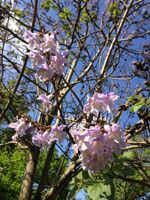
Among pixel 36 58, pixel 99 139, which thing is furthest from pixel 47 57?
pixel 99 139

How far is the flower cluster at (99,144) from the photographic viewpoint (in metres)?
1.79

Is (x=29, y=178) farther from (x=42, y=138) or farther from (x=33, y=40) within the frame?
(x=33, y=40)

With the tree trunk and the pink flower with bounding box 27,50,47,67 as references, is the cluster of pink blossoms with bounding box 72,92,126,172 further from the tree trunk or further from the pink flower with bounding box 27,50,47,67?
the tree trunk

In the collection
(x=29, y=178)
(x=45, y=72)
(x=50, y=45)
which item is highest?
(x=29, y=178)

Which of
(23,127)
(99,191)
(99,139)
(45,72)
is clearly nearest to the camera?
(99,139)

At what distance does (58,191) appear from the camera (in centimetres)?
329

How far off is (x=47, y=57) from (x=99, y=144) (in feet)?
1.98

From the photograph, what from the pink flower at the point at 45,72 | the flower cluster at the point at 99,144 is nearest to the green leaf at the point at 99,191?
the flower cluster at the point at 99,144

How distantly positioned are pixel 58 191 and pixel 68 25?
3118 mm

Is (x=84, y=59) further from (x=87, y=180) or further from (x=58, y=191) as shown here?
(x=87, y=180)

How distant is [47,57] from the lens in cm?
212

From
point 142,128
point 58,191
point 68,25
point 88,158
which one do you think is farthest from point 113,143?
point 68,25

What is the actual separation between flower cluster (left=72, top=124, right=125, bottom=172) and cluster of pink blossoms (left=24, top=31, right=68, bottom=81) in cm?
39

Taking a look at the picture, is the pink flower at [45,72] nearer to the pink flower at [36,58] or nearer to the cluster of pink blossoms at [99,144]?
the pink flower at [36,58]
